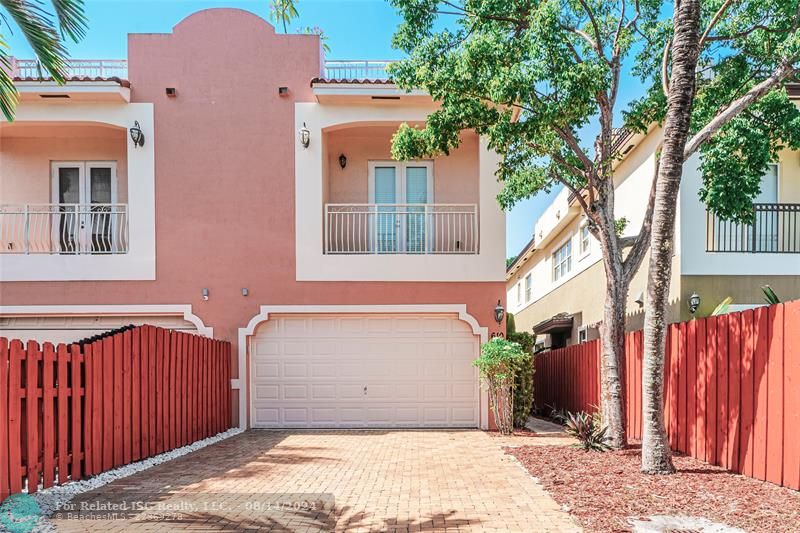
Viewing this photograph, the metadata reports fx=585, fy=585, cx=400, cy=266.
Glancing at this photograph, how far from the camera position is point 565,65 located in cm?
771

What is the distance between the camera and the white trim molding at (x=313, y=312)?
38.0 ft

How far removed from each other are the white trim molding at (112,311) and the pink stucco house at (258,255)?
0.09ft

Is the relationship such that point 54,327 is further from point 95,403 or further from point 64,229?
point 95,403

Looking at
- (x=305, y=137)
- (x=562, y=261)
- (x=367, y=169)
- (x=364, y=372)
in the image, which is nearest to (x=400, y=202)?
(x=367, y=169)

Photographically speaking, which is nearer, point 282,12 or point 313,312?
point 313,312

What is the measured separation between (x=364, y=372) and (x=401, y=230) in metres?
3.06

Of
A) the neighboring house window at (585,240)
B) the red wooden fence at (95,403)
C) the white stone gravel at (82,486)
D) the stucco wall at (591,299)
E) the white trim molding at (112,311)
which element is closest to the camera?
the white stone gravel at (82,486)

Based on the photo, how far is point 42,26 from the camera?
7.64m

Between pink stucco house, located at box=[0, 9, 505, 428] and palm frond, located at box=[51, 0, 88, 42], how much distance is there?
12.8ft

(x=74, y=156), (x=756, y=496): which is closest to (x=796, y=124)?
(x=756, y=496)

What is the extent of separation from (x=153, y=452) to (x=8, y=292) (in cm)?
568

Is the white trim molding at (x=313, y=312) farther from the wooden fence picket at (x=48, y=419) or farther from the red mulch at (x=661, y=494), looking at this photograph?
the wooden fence picket at (x=48, y=419)

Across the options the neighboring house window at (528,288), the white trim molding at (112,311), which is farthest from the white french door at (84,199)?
the neighboring house window at (528,288)

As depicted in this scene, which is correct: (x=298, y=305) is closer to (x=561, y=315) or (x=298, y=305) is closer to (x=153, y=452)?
(x=153, y=452)
